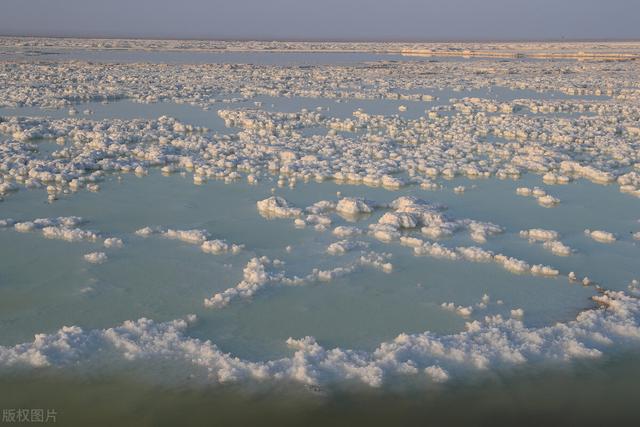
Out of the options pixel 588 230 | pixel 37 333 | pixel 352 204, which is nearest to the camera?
pixel 37 333

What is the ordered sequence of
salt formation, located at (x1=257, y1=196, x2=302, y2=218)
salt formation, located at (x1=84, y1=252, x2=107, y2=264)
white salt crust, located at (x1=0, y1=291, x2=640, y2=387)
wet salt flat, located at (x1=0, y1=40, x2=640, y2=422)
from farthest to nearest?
salt formation, located at (x1=257, y1=196, x2=302, y2=218) < salt formation, located at (x1=84, y1=252, x2=107, y2=264) < wet salt flat, located at (x1=0, y1=40, x2=640, y2=422) < white salt crust, located at (x1=0, y1=291, x2=640, y2=387)

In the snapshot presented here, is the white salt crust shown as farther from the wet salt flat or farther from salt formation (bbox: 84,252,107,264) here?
salt formation (bbox: 84,252,107,264)

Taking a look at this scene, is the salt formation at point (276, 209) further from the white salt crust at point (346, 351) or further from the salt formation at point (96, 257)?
the white salt crust at point (346, 351)

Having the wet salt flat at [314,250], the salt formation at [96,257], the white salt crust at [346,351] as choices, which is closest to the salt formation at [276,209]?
the wet salt flat at [314,250]

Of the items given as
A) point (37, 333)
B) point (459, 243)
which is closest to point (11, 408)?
point (37, 333)

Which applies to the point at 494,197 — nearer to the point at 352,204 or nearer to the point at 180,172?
the point at 352,204

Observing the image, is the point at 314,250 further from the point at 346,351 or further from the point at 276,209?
the point at 346,351

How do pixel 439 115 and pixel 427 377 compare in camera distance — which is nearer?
pixel 427 377

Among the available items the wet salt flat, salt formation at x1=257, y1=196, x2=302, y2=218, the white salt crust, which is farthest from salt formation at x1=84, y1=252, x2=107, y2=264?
salt formation at x1=257, y1=196, x2=302, y2=218
